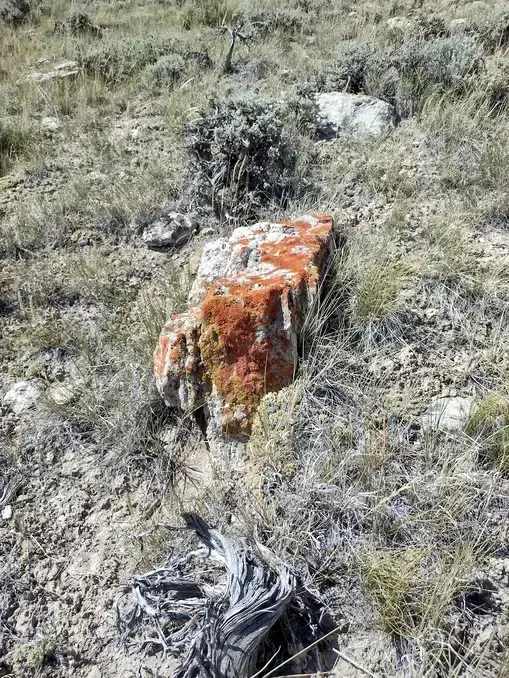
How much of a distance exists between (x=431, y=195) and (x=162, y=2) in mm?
8077

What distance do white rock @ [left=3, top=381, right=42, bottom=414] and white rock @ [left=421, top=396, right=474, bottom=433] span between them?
1.95m

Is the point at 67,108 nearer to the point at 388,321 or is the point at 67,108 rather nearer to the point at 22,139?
the point at 22,139

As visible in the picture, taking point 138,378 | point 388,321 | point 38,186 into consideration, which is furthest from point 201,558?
point 38,186

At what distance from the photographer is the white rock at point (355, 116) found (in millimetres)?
4348

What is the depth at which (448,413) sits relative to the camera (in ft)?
7.29

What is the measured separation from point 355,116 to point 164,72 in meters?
2.57

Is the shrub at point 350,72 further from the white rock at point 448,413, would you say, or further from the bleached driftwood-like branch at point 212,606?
the bleached driftwood-like branch at point 212,606

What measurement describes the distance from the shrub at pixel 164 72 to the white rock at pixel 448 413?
503 centimetres

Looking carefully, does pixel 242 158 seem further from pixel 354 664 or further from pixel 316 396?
pixel 354 664

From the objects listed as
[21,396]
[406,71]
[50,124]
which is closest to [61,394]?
[21,396]

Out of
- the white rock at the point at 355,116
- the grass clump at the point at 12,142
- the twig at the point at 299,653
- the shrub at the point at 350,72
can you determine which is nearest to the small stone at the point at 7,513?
the twig at the point at 299,653

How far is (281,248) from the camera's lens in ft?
8.79

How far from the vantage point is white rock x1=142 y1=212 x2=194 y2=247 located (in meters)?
3.55

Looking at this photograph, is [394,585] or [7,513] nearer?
[394,585]
